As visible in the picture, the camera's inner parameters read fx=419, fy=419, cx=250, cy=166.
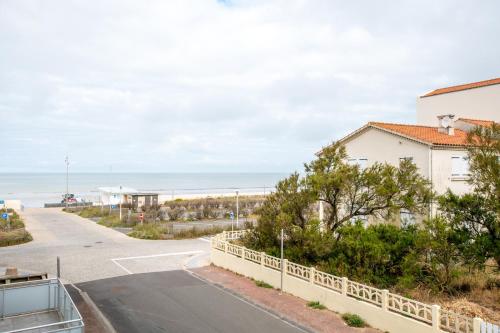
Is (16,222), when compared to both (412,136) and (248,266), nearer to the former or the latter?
(248,266)

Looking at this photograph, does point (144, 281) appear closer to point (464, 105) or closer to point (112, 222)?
point (112, 222)

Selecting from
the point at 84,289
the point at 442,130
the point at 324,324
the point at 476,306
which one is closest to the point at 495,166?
the point at 476,306

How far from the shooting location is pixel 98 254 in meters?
25.5

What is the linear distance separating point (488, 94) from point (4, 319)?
1415 inches

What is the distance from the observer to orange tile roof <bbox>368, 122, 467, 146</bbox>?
24.1 m

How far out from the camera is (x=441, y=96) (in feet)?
123

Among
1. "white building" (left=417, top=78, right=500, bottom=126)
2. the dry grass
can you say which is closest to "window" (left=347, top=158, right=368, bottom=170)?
the dry grass

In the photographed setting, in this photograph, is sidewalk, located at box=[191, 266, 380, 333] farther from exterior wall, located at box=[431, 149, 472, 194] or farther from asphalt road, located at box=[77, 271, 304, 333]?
exterior wall, located at box=[431, 149, 472, 194]

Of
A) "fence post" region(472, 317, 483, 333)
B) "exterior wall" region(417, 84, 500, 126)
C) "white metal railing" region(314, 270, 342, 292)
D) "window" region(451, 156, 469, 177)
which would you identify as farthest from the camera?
"exterior wall" region(417, 84, 500, 126)

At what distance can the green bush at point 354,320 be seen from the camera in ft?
42.0

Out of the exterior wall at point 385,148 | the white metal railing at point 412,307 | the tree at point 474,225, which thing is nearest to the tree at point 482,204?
the tree at point 474,225

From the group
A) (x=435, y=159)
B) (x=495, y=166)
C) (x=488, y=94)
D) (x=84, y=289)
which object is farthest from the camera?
(x=488, y=94)

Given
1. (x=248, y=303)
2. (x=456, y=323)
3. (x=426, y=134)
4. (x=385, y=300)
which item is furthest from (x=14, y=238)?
(x=456, y=323)

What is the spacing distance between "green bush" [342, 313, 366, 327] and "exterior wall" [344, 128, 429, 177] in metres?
13.0
